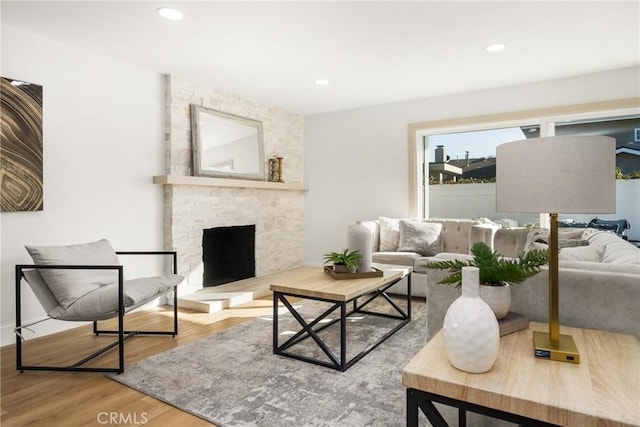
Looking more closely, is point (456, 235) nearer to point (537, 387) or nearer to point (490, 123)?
point (490, 123)

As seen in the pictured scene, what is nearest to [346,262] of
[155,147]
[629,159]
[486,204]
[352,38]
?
[352,38]

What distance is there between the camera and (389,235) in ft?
15.7

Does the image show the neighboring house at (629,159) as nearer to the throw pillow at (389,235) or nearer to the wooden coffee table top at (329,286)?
the throw pillow at (389,235)

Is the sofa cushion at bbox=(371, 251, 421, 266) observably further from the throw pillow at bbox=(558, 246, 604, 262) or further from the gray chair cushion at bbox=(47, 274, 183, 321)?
the gray chair cushion at bbox=(47, 274, 183, 321)

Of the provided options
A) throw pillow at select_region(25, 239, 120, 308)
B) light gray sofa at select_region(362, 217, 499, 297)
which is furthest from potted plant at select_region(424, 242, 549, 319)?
light gray sofa at select_region(362, 217, 499, 297)

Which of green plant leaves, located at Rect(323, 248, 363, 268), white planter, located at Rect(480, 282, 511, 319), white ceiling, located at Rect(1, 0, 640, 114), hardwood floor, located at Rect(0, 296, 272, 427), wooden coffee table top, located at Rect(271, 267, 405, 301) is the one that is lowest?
hardwood floor, located at Rect(0, 296, 272, 427)

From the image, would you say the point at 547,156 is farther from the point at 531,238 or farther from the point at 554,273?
the point at 531,238

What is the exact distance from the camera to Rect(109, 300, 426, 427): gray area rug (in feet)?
6.25

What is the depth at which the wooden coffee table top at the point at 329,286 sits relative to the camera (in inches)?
95.7

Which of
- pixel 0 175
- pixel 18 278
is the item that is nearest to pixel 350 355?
pixel 18 278

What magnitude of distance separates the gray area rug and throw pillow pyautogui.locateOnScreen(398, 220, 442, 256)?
1.55 meters

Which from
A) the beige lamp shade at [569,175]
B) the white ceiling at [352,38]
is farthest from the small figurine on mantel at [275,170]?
the beige lamp shade at [569,175]

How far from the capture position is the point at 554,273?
1.23 m

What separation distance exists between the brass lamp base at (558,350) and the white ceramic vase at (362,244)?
1772 mm
